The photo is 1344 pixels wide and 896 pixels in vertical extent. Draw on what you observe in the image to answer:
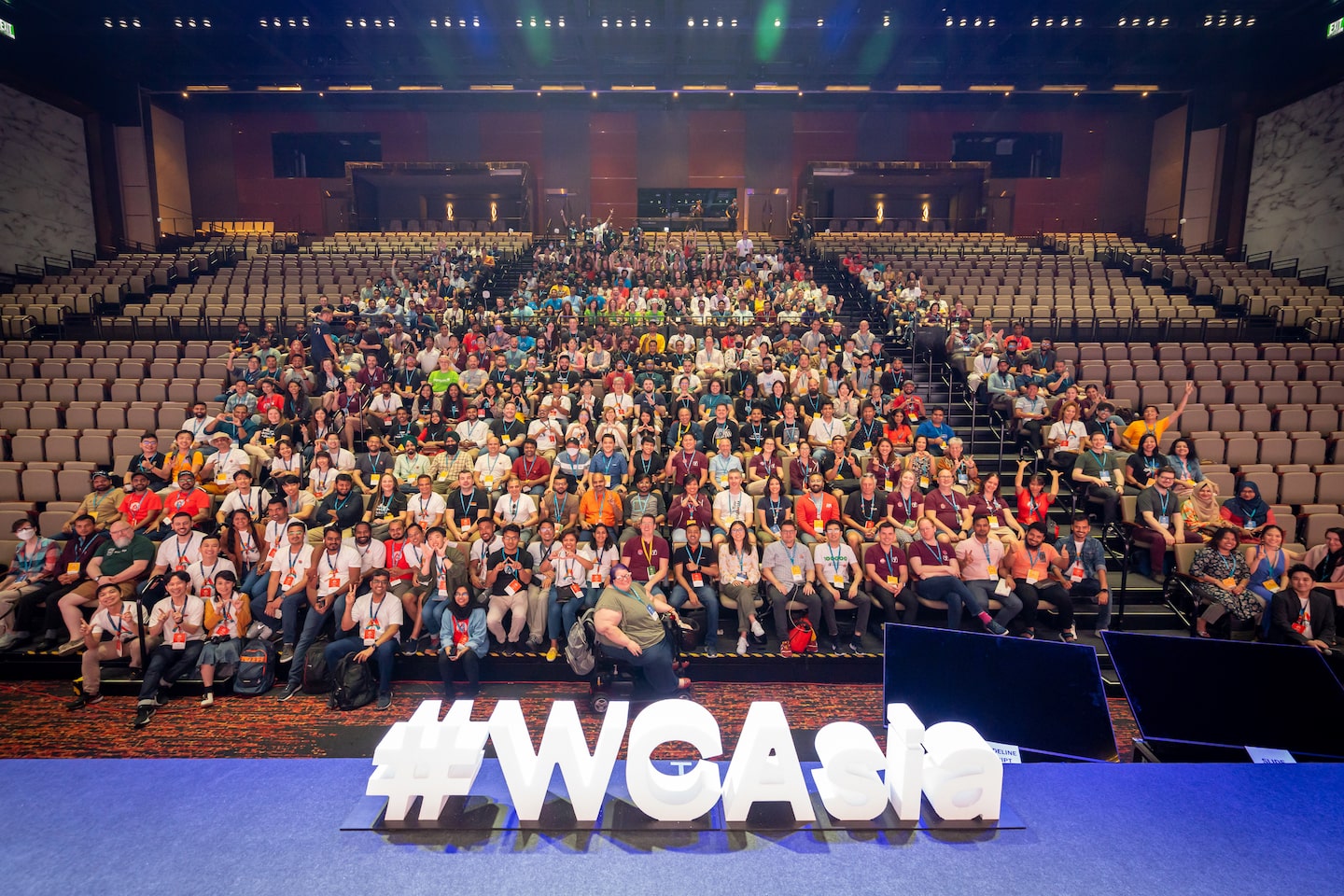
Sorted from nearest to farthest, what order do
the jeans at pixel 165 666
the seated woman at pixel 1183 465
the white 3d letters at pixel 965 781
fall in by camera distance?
the white 3d letters at pixel 965 781
the jeans at pixel 165 666
the seated woman at pixel 1183 465

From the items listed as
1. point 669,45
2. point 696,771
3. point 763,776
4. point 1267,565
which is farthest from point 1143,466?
point 669,45

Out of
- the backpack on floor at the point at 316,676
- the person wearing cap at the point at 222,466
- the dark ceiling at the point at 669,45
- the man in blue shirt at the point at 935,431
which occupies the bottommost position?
the backpack on floor at the point at 316,676

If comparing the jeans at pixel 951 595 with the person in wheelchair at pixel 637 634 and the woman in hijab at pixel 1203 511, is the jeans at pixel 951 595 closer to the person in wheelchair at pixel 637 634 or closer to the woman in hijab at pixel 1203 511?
the person in wheelchair at pixel 637 634

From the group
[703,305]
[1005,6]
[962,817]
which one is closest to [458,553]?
[962,817]

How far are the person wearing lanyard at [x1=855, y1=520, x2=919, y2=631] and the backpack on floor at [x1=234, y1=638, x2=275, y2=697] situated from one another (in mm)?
5012

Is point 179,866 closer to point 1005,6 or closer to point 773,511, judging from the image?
point 773,511

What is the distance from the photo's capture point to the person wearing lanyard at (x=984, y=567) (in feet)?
20.0

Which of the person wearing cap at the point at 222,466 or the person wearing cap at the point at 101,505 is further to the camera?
the person wearing cap at the point at 222,466

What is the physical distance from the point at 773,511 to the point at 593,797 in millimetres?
4247

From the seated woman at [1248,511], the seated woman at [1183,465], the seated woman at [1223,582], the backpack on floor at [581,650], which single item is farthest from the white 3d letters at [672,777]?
the seated woman at [1183,465]

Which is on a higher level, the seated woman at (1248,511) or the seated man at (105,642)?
the seated woman at (1248,511)

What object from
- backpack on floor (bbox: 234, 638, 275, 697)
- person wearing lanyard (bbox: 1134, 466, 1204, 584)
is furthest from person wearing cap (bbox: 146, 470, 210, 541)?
person wearing lanyard (bbox: 1134, 466, 1204, 584)

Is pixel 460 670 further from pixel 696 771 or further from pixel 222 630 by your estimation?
pixel 696 771

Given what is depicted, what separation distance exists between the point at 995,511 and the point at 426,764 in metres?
5.89
